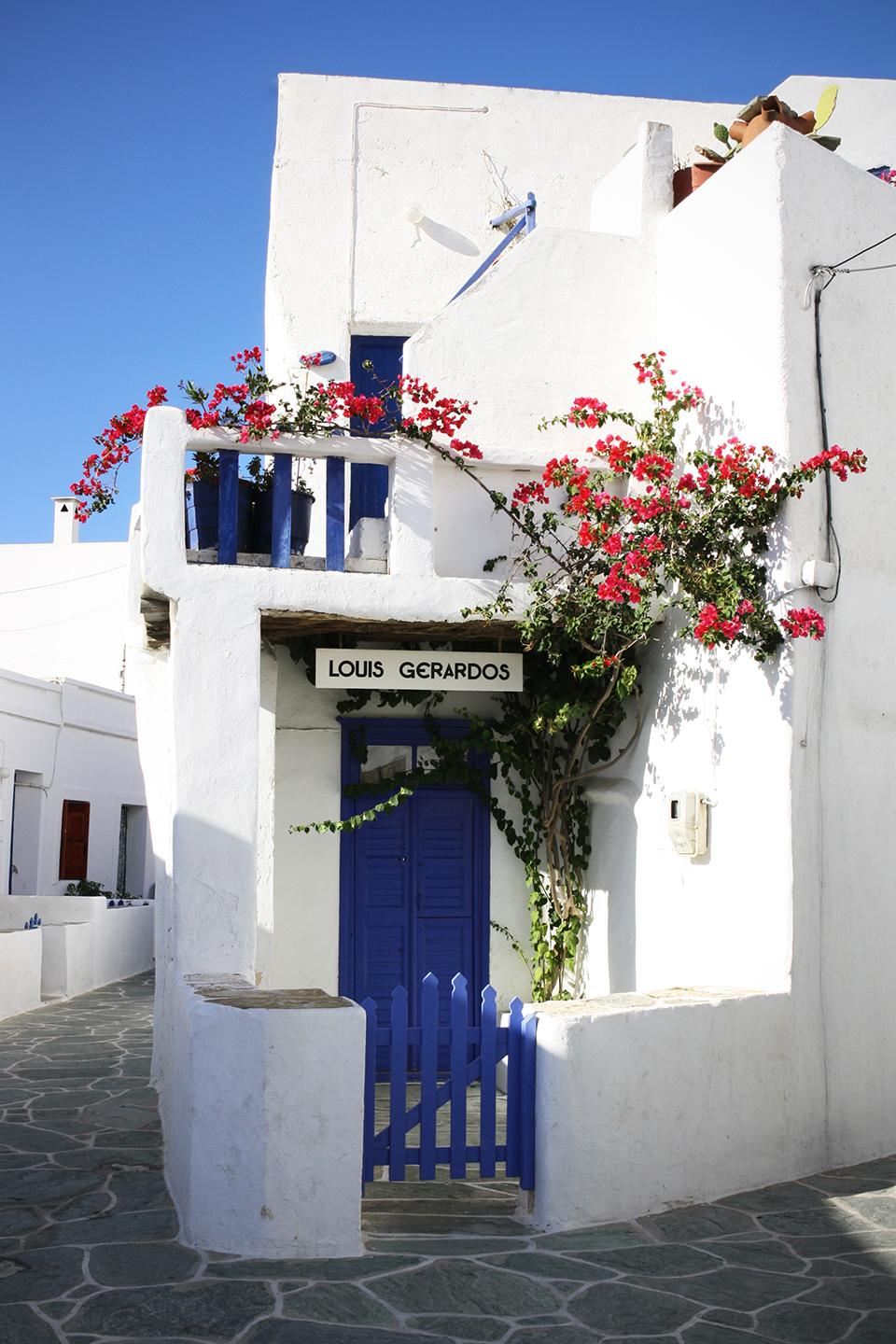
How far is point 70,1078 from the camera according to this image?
29.1 feet

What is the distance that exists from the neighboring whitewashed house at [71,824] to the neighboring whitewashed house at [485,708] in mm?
5189

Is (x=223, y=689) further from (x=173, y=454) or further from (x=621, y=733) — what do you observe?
(x=621, y=733)

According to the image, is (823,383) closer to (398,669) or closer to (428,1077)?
(398,669)

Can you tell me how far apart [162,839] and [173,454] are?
3.05 metres

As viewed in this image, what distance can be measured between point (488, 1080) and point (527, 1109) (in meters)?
0.24

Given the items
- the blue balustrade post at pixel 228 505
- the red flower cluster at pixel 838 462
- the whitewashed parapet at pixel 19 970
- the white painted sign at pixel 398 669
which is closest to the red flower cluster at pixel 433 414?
the blue balustrade post at pixel 228 505

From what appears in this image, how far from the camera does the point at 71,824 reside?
17625 millimetres

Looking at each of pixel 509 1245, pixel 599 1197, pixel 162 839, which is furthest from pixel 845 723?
pixel 162 839

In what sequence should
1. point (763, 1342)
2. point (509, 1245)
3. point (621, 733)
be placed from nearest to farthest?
point (763, 1342)
point (509, 1245)
point (621, 733)

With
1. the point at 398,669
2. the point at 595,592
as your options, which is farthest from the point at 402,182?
the point at 595,592

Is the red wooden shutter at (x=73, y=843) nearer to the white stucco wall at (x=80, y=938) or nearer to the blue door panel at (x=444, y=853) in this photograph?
the white stucco wall at (x=80, y=938)

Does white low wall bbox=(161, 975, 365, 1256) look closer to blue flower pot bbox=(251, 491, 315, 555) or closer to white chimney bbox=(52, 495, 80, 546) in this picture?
blue flower pot bbox=(251, 491, 315, 555)

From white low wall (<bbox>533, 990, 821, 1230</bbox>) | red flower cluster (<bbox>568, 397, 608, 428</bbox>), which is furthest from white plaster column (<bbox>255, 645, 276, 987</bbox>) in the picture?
white low wall (<bbox>533, 990, 821, 1230</bbox>)

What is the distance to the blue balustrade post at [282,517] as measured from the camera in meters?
7.07
